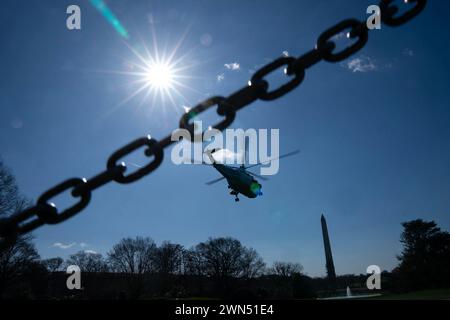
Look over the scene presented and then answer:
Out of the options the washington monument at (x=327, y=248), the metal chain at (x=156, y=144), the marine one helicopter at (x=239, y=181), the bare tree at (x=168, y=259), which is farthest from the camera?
the bare tree at (x=168, y=259)

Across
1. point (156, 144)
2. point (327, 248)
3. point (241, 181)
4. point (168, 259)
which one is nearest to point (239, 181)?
point (241, 181)

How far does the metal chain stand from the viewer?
5.57 ft

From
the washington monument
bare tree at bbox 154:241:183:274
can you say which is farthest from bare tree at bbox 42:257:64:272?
the washington monument

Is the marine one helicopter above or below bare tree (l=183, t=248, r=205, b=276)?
above

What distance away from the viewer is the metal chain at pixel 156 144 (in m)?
1.70

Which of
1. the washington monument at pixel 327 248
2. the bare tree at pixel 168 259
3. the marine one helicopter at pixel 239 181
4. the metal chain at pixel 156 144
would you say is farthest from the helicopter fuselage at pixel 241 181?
the bare tree at pixel 168 259

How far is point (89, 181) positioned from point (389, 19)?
1.90 metres

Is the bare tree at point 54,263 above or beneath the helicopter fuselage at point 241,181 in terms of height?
beneath

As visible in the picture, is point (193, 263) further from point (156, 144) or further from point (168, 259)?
point (156, 144)

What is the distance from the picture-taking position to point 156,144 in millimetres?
1700

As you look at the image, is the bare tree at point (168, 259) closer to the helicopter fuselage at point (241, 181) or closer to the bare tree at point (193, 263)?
the bare tree at point (193, 263)

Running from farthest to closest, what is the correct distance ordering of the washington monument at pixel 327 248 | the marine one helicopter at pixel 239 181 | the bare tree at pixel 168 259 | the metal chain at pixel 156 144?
the bare tree at pixel 168 259
the washington monument at pixel 327 248
the marine one helicopter at pixel 239 181
the metal chain at pixel 156 144

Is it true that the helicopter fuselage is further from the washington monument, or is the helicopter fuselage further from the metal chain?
the washington monument
